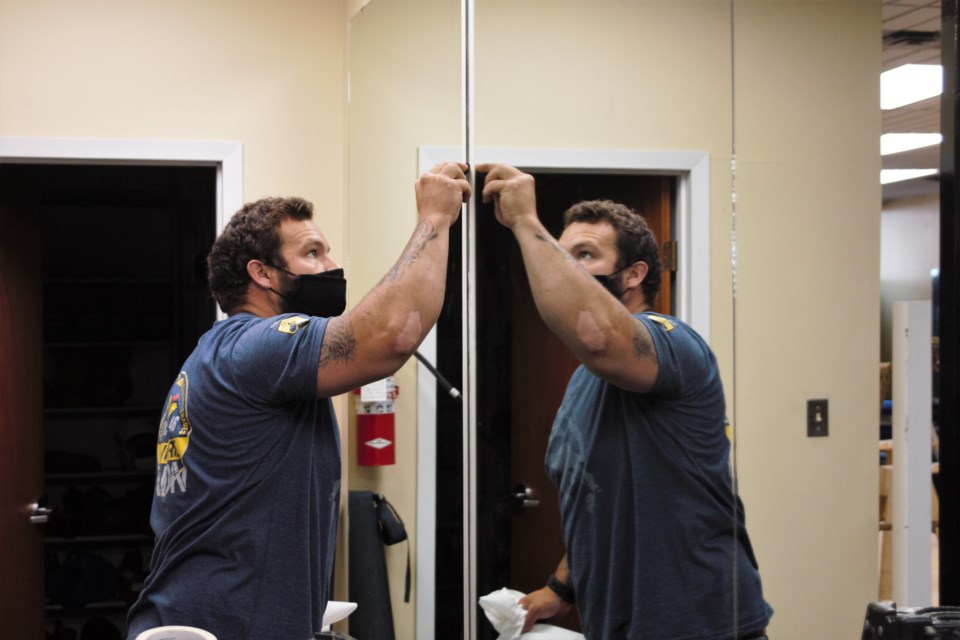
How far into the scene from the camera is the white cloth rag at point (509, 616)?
1.35 metres

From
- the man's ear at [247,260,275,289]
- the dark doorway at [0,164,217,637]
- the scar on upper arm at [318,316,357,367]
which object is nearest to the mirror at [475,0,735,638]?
the scar on upper arm at [318,316,357,367]

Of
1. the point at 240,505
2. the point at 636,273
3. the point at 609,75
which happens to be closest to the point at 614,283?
the point at 636,273

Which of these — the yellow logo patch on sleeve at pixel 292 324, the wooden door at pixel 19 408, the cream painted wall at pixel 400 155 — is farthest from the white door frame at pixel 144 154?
the yellow logo patch on sleeve at pixel 292 324

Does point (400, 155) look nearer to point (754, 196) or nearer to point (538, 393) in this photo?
point (538, 393)

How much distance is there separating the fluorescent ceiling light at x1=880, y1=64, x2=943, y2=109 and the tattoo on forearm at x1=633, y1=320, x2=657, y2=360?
412 mm

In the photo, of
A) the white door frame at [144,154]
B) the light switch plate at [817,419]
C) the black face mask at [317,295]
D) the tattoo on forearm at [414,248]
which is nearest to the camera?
the light switch plate at [817,419]

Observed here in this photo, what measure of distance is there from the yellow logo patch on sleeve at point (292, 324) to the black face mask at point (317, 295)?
0.11 m

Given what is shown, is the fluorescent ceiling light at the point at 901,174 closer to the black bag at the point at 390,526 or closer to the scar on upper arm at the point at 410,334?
the scar on upper arm at the point at 410,334

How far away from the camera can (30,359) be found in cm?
250

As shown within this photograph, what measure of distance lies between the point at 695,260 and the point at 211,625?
103 centimetres

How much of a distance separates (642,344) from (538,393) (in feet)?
0.80

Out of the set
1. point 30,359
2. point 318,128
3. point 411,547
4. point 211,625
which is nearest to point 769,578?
point 411,547

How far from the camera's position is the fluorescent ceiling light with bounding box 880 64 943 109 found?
44.0 inches

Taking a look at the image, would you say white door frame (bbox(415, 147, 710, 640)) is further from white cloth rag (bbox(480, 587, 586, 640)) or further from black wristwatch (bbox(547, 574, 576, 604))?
black wristwatch (bbox(547, 574, 576, 604))
